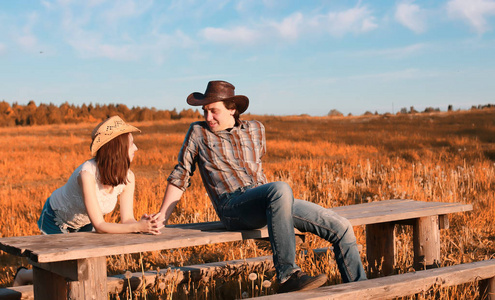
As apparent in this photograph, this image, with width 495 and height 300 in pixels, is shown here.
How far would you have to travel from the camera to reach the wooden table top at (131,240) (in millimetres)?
2697

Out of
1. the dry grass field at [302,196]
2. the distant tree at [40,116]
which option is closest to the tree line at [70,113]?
the distant tree at [40,116]

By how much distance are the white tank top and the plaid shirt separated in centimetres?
45

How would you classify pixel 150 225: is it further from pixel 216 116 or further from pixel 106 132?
pixel 216 116

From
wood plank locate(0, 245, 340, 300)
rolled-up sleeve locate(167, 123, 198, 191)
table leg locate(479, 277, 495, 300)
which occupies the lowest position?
table leg locate(479, 277, 495, 300)

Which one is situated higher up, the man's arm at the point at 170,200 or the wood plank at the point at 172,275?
the man's arm at the point at 170,200

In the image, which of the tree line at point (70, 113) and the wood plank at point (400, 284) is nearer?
the wood plank at point (400, 284)

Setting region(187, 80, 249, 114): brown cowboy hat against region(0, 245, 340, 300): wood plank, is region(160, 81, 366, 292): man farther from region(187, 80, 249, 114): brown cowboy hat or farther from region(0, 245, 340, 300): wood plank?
region(0, 245, 340, 300): wood plank

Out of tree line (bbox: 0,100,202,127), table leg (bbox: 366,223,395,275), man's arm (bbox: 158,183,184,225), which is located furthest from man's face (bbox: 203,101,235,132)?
tree line (bbox: 0,100,202,127)

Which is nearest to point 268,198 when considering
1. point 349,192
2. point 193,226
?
point 193,226

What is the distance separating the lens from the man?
3232 mm

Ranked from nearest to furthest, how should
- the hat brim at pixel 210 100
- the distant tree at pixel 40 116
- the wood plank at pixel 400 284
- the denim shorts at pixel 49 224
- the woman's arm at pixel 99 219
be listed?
the wood plank at pixel 400 284
the woman's arm at pixel 99 219
the denim shorts at pixel 49 224
the hat brim at pixel 210 100
the distant tree at pixel 40 116

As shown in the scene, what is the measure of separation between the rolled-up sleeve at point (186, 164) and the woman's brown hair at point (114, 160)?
0.43 m

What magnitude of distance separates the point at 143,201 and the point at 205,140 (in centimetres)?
332

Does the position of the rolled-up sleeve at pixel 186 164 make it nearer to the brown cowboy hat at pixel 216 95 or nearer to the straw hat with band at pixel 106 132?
the brown cowboy hat at pixel 216 95
